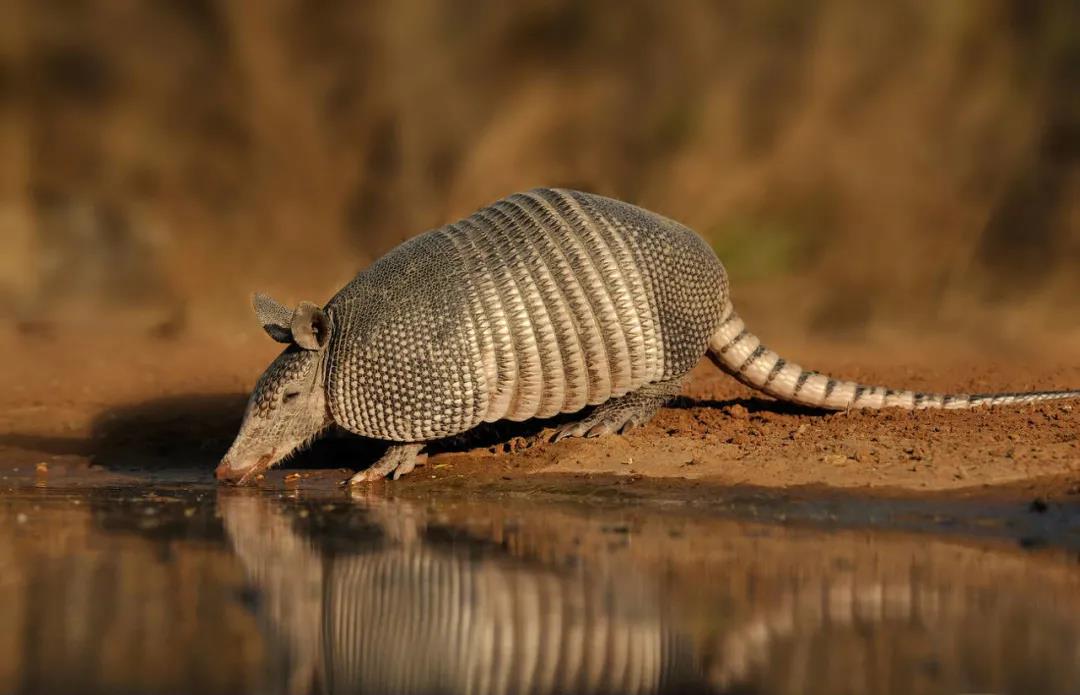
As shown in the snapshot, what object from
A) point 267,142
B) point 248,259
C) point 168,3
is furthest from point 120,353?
point 168,3

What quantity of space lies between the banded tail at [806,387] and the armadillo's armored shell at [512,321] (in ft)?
1.57

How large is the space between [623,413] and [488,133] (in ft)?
24.2

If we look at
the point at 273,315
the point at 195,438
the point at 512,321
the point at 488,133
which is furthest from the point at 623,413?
the point at 488,133

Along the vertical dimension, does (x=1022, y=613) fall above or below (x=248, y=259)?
below

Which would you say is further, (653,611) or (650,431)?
(650,431)

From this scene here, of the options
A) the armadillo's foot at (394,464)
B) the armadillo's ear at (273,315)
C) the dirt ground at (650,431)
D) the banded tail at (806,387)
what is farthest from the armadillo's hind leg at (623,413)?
the armadillo's ear at (273,315)

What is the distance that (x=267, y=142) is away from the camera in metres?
14.9

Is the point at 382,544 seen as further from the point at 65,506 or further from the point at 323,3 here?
the point at 323,3

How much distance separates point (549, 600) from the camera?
14.0 feet

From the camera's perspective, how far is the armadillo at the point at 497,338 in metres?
7.86

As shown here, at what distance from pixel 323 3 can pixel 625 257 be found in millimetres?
8480

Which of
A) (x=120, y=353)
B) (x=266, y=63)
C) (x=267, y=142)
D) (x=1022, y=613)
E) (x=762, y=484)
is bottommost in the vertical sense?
(x=1022, y=613)

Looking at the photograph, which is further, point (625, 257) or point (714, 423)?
point (714, 423)

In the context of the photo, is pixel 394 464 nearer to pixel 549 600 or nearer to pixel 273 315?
pixel 273 315
